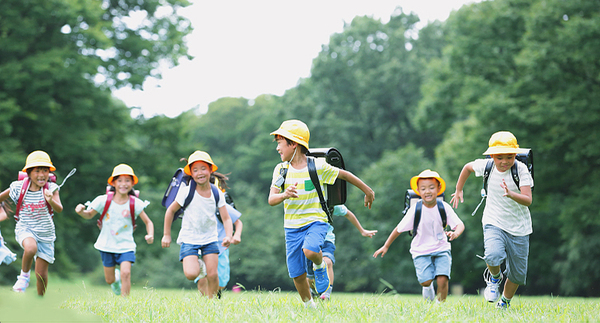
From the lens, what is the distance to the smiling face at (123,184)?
902 cm

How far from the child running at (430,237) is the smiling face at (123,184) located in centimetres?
391

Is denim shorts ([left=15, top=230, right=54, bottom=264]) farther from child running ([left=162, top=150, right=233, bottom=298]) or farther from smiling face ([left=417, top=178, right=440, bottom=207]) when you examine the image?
smiling face ([left=417, top=178, right=440, bottom=207])

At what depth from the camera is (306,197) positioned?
612 cm

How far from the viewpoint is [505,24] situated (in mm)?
26734

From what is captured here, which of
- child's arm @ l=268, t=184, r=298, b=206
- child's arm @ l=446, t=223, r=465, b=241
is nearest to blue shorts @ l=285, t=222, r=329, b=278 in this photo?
child's arm @ l=268, t=184, r=298, b=206

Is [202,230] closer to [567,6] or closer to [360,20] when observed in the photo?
[567,6]

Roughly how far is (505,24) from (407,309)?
2376 centimetres

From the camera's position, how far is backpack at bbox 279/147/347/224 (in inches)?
238

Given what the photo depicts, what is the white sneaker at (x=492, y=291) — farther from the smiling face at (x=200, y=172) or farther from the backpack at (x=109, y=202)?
the backpack at (x=109, y=202)

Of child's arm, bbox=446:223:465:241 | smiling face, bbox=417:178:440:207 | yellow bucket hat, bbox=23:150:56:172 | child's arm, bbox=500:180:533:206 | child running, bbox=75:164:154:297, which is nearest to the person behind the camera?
child's arm, bbox=500:180:533:206

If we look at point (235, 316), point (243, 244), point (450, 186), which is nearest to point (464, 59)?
point (450, 186)

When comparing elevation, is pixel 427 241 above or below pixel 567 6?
below

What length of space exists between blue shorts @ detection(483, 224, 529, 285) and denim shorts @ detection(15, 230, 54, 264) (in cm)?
568

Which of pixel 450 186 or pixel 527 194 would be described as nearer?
pixel 527 194
